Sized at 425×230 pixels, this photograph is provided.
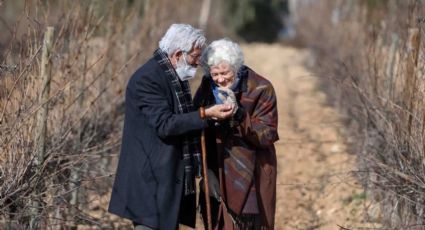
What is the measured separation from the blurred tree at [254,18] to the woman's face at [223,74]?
112 ft

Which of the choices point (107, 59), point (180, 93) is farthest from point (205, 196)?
point (107, 59)

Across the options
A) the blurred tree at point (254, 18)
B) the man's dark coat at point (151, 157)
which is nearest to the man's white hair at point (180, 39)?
the man's dark coat at point (151, 157)

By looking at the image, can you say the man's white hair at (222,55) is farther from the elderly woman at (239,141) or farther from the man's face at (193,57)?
the man's face at (193,57)

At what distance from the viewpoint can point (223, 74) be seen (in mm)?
5125

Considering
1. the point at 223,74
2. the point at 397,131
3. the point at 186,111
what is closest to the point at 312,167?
the point at 397,131

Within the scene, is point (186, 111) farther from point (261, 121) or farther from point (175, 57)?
point (261, 121)

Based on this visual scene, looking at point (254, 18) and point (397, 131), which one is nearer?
point (397, 131)

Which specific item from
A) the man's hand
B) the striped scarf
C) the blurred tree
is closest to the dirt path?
the striped scarf

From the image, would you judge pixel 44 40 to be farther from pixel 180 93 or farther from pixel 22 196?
pixel 180 93

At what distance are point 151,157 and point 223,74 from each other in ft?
2.19

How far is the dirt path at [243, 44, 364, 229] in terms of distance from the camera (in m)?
8.16

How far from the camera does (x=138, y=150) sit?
492cm

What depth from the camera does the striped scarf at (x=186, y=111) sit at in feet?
16.2

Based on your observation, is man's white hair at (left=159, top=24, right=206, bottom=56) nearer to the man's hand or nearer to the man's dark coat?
the man's dark coat
